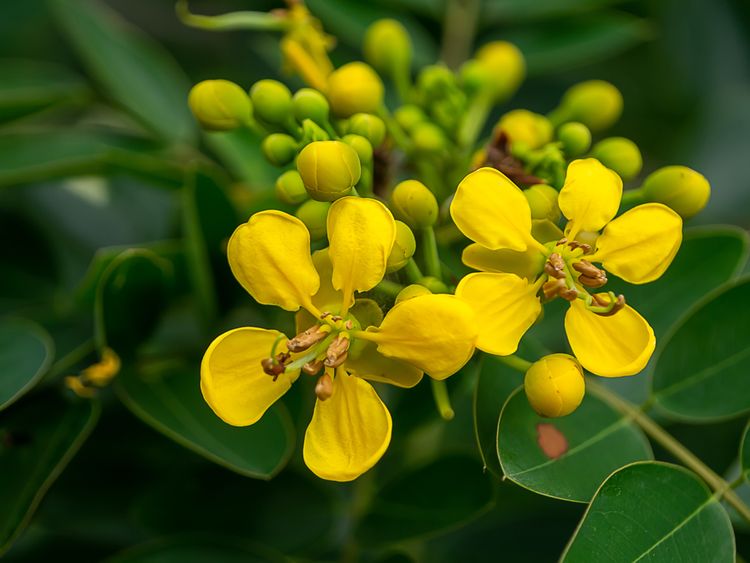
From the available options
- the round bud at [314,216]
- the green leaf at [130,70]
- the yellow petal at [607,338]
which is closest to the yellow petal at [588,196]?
the yellow petal at [607,338]

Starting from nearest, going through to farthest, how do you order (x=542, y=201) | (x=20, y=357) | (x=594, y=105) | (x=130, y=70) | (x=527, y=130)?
(x=542, y=201) < (x=20, y=357) < (x=527, y=130) < (x=594, y=105) < (x=130, y=70)

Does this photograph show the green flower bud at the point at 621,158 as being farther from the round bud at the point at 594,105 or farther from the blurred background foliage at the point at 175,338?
the blurred background foliage at the point at 175,338

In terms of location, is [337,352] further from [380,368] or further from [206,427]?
[206,427]

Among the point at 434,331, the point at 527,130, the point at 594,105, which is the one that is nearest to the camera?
the point at 434,331

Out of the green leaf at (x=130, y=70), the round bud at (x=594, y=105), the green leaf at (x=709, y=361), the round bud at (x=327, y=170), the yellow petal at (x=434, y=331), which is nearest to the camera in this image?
the yellow petal at (x=434, y=331)

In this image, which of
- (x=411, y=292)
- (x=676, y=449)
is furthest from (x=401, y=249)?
(x=676, y=449)

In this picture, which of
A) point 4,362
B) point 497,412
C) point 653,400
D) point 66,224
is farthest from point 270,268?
point 66,224

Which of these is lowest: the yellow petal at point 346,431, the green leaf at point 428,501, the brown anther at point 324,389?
the green leaf at point 428,501

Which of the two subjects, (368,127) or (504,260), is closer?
(504,260)
